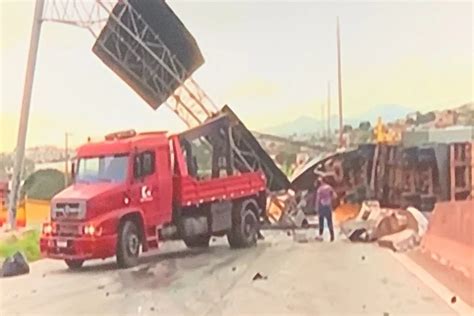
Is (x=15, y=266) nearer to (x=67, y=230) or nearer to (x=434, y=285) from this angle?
(x=67, y=230)

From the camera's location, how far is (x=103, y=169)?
5.29ft

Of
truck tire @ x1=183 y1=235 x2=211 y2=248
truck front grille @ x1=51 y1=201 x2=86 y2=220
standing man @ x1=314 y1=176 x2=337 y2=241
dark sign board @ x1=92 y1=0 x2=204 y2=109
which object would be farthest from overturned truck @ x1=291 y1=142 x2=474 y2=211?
truck front grille @ x1=51 y1=201 x2=86 y2=220

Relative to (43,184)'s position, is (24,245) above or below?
below

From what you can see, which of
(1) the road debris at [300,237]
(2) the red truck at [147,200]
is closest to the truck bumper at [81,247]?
(2) the red truck at [147,200]

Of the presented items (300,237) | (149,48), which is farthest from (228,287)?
(149,48)

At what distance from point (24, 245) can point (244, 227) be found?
1.53ft

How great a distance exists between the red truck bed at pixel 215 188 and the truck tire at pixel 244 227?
3 cm

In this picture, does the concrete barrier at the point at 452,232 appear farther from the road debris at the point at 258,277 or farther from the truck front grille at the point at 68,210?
the truck front grille at the point at 68,210

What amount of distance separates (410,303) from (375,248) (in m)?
0.14

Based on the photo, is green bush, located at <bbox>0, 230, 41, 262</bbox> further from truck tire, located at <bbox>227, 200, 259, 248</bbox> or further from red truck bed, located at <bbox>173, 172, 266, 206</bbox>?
truck tire, located at <bbox>227, 200, 259, 248</bbox>

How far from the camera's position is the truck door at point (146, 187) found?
1.61 m

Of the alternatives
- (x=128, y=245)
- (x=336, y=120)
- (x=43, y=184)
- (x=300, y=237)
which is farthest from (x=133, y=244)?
(x=336, y=120)

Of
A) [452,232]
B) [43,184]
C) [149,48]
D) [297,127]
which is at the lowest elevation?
[452,232]

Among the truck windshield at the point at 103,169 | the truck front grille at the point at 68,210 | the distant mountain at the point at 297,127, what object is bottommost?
the truck front grille at the point at 68,210
